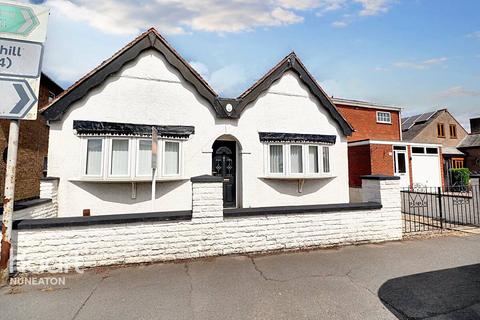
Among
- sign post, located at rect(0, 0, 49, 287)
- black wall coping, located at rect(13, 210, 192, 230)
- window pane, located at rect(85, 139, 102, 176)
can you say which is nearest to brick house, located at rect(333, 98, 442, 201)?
black wall coping, located at rect(13, 210, 192, 230)

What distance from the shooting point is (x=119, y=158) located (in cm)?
761

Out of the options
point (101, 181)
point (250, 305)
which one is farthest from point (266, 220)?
point (101, 181)

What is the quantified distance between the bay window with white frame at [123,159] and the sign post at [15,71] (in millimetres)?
2837

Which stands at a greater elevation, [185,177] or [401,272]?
[185,177]

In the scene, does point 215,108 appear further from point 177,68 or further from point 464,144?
point 464,144

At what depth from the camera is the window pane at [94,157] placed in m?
7.41

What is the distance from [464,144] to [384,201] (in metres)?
32.3

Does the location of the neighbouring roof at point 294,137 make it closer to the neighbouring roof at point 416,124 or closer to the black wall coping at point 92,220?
the black wall coping at point 92,220

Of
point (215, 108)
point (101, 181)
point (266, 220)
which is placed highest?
point (215, 108)

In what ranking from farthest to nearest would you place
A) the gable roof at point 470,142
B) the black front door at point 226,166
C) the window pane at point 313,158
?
the gable roof at point 470,142 < the window pane at point 313,158 < the black front door at point 226,166

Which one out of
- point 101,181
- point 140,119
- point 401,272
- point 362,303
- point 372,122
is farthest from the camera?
point 372,122

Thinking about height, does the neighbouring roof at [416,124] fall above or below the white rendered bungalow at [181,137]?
above

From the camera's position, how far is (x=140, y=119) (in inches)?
310

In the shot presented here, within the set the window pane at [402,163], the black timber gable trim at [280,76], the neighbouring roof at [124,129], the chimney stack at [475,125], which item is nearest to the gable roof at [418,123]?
the chimney stack at [475,125]
